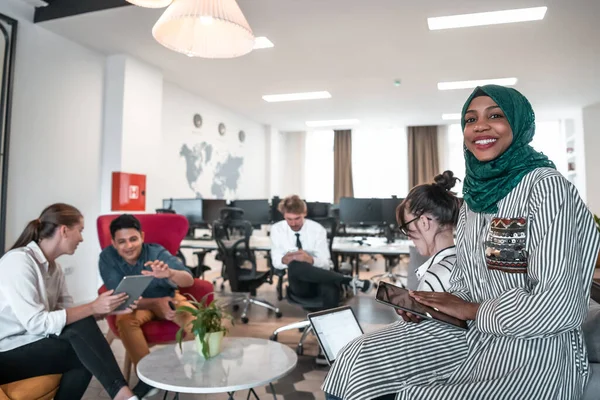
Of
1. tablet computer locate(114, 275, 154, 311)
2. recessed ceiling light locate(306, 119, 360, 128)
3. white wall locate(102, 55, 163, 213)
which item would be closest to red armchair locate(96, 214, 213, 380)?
tablet computer locate(114, 275, 154, 311)

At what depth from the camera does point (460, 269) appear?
133 centimetres

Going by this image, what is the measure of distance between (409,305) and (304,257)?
232 cm

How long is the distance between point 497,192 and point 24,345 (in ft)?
6.89

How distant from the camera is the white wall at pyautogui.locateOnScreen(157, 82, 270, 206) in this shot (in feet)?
21.5

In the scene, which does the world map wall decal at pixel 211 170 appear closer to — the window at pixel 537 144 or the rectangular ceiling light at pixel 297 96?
the rectangular ceiling light at pixel 297 96

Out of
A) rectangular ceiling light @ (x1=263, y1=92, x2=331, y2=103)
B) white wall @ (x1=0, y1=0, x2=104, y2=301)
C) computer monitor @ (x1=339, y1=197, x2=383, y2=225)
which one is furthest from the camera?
rectangular ceiling light @ (x1=263, y1=92, x2=331, y2=103)

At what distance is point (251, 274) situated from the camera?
14.5ft

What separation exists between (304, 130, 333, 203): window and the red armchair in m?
7.90

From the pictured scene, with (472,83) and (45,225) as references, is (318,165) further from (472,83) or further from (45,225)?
(45,225)

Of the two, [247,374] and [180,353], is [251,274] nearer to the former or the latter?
[180,353]

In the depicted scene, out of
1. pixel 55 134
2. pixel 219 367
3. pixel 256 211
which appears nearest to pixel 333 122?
pixel 256 211

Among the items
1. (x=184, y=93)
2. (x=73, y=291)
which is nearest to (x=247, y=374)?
(x=73, y=291)

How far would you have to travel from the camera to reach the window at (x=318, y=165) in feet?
36.0

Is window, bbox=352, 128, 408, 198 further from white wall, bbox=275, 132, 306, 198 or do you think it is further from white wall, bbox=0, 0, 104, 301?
white wall, bbox=0, 0, 104, 301
